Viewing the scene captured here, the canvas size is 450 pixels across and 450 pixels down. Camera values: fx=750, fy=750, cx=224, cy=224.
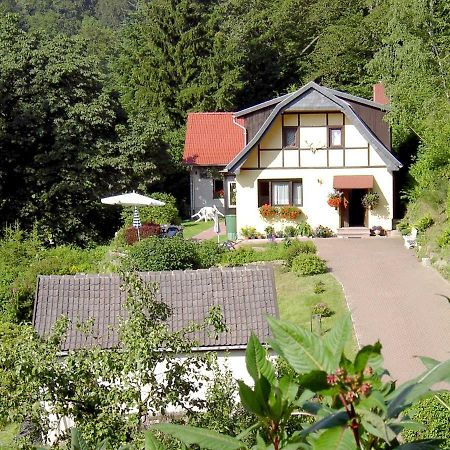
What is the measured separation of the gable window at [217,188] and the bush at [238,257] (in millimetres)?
12945

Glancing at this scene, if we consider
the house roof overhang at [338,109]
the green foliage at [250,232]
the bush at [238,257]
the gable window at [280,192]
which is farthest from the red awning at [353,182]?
the bush at [238,257]

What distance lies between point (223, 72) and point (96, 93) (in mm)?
13703

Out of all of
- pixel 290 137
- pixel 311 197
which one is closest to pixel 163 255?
pixel 311 197

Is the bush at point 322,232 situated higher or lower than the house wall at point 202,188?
lower

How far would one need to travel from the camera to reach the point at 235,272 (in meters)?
15.5

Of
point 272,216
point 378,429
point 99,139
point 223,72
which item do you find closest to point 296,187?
point 272,216

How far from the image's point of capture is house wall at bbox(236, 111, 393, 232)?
27.0 meters

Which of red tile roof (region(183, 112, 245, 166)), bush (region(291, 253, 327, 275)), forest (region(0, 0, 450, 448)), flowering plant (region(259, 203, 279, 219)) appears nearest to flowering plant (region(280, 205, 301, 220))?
flowering plant (region(259, 203, 279, 219))

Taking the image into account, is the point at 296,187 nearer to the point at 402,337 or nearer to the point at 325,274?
the point at 325,274

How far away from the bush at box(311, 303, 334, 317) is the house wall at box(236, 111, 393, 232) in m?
8.68

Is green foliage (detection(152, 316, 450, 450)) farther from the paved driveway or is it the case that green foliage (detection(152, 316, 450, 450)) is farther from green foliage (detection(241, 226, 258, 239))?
green foliage (detection(241, 226, 258, 239))

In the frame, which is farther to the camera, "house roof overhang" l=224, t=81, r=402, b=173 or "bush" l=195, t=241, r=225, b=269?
"house roof overhang" l=224, t=81, r=402, b=173

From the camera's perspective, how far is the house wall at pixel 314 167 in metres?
27.0

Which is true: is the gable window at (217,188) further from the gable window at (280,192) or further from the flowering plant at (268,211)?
the flowering plant at (268,211)
